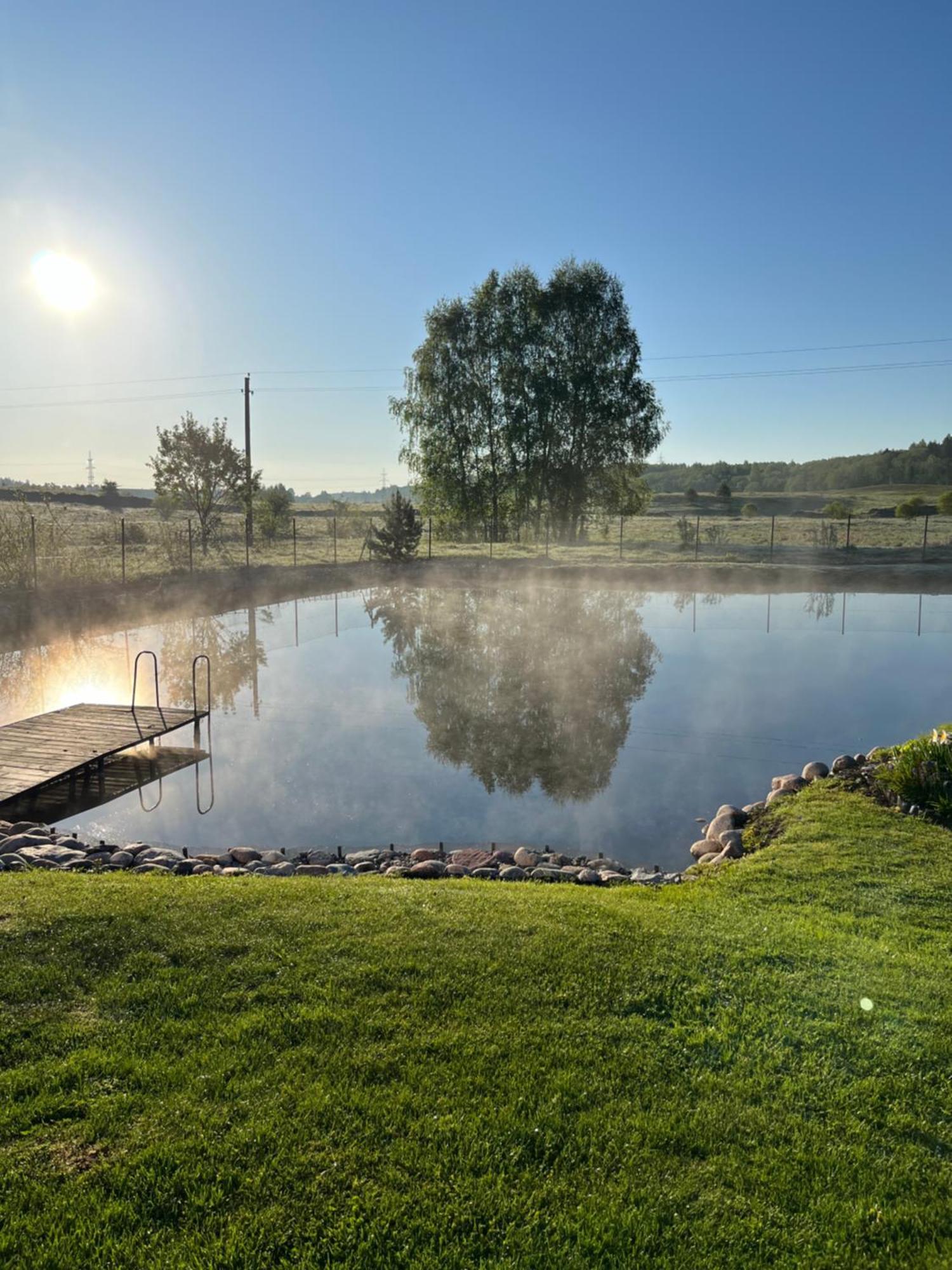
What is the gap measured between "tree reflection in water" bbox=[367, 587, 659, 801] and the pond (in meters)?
0.04

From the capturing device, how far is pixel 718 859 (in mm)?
6445

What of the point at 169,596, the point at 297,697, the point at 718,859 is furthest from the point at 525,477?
the point at 718,859

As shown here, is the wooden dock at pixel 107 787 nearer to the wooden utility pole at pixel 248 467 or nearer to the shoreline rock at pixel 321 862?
the shoreline rock at pixel 321 862

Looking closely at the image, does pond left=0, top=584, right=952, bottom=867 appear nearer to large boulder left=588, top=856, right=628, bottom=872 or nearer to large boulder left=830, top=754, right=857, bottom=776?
large boulder left=588, top=856, right=628, bottom=872

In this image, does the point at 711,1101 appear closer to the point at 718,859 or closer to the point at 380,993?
the point at 380,993

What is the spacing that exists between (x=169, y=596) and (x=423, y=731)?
43.6ft

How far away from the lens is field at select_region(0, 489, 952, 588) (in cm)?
2162

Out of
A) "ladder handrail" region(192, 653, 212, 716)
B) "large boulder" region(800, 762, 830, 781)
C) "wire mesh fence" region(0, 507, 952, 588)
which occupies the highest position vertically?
"wire mesh fence" region(0, 507, 952, 588)

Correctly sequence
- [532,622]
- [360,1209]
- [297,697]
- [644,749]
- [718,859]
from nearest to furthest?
[360,1209]
[718,859]
[644,749]
[297,697]
[532,622]

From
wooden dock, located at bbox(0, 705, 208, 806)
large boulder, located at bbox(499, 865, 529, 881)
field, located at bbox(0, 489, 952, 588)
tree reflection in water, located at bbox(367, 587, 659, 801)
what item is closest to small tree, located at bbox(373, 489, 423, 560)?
field, located at bbox(0, 489, 952, 588)

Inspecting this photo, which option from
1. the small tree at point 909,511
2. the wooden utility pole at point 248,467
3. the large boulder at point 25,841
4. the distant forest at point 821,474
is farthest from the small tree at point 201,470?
the distant forest at point 821,474

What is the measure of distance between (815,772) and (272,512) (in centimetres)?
2953

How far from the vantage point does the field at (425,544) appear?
21625mm

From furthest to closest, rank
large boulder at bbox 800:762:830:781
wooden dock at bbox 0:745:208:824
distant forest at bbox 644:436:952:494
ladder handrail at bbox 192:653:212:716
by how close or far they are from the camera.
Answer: distant forest at bbox 644:436:952:494
ladder handrail at bbox 192:653:212:716
large boulder at bbox 800:762:830:781
wooden dock at bbox 0:745:208:824
